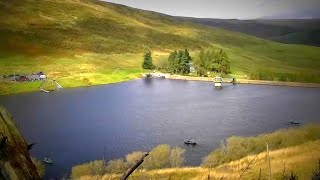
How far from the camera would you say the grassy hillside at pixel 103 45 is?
178ft

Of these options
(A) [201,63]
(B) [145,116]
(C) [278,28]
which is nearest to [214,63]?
(A) [201,63]

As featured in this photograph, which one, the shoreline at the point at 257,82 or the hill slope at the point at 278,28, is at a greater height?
the hill slope at the point at 278,28

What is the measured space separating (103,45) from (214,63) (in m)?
28.1

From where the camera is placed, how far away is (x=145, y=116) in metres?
29.3

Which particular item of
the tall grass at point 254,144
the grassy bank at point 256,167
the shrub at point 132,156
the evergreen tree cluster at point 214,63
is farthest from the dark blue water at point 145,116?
the evergreen tree cluster at point 214,63

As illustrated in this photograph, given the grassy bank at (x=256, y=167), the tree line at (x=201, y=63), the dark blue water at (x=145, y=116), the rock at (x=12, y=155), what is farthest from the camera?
the tree line at (x=201, y=63)

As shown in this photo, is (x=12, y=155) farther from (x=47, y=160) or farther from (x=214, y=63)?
(x=214, y=63)

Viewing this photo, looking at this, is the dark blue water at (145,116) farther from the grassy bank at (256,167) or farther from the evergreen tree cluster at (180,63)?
the evergreen tree cluster at (180,63)

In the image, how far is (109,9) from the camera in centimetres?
10056

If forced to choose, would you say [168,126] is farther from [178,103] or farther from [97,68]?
[97,68]

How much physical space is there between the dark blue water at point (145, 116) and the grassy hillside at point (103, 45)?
7782 millimetres

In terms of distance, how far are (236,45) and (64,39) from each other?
117 feet

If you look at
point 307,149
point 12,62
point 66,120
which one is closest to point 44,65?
point 12,62

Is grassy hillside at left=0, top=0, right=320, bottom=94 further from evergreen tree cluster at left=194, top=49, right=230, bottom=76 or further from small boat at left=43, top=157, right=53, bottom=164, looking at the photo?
small boat at left=43, top=157, right=53, bottom=164
